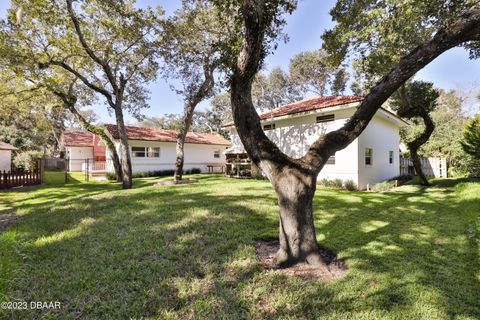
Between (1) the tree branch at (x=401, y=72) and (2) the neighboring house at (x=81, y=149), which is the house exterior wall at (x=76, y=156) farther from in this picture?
(1) the tree branch at (x=401, y=72)

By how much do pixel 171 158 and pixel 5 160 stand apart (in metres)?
11.5

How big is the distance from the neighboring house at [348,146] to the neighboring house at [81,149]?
20.4m

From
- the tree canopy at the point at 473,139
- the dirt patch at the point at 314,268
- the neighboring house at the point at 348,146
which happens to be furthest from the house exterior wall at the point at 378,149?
the dirt patch at the point at 314,268

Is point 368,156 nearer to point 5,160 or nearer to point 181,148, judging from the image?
point 181,148

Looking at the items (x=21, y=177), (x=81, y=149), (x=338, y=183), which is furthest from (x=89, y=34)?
(x=81, y=149)

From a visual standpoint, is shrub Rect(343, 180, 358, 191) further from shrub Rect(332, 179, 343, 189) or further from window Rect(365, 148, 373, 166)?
window Rect(365, 148, 373, 166)

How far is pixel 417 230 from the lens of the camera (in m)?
5.27

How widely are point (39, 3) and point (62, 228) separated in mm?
9087

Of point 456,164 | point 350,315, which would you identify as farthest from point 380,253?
point 456,164

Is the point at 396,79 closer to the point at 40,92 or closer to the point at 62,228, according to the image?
the point at 62,228

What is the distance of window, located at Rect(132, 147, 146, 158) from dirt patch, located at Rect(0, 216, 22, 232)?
→ 1351 cm

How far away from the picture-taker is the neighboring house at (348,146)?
479 inches

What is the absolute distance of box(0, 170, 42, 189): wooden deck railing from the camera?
12188 mm

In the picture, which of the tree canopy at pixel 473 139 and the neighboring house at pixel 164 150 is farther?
the neighboring house at pixel 164 150
